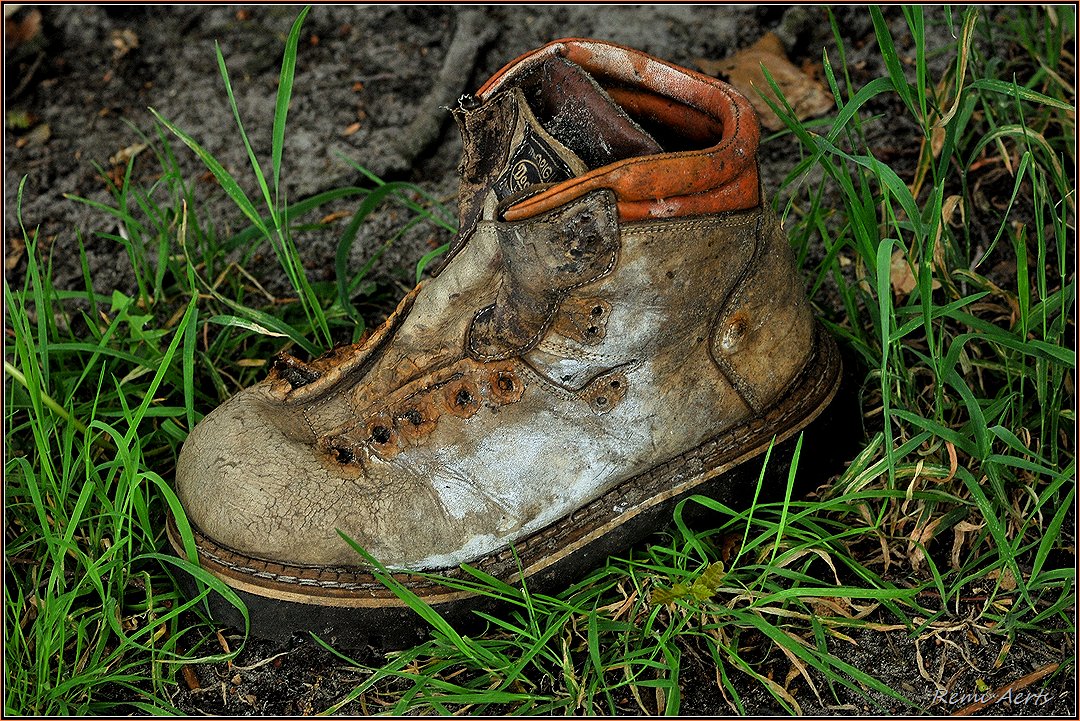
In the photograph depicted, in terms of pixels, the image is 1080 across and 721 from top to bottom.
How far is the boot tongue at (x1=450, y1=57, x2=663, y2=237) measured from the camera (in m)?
1.73

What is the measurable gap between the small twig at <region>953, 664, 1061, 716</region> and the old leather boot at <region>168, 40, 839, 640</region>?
515mm

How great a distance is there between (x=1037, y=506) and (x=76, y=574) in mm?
1677

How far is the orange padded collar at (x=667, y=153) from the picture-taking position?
165 cm

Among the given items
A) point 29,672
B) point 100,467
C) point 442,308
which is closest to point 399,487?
point 442,308

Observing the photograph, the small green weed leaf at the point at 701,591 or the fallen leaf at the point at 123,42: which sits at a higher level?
the fallen leaf at the point at 123,42

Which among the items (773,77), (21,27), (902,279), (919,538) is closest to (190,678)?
(919,538)

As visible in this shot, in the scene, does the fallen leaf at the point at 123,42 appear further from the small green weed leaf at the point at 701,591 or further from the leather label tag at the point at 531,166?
the small green weed leaf at the point at 701,591

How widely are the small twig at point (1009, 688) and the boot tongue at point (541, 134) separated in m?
1.00

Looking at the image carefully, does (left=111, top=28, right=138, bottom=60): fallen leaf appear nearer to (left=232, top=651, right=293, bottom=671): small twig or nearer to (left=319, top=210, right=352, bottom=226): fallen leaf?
(left=319, top=210, right=352, bottom=226): fallen leaf

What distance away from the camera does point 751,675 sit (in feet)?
6.07

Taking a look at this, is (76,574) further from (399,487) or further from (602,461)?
(602,461)

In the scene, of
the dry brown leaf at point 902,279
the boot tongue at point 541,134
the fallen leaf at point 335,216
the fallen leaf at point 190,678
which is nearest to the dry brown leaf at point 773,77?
the dry brown leaf at point 902,279

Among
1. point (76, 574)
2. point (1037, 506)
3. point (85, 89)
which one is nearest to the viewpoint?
point (1037, 506)

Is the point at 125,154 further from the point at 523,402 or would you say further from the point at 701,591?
the point at 701,591
